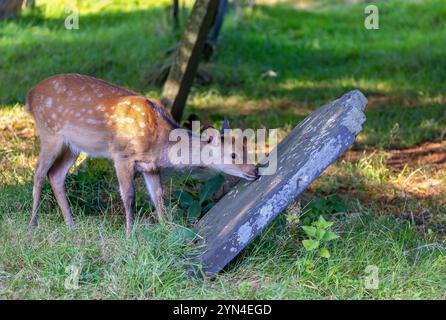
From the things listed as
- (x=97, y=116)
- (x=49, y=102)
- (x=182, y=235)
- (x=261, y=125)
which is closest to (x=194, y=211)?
(x=182, y=235)

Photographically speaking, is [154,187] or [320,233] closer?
[320,233]

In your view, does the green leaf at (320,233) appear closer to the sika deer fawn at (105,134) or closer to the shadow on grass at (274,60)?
the sika deer fawn at (105,134)

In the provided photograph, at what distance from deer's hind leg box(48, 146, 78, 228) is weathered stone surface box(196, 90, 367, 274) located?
130 cm

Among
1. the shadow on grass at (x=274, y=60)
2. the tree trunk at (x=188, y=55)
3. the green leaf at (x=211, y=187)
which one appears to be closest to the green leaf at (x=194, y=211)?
the green leaf at (x=211, y=187)

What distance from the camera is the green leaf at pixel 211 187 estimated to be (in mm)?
6613

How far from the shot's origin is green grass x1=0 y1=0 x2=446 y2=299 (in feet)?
17.3

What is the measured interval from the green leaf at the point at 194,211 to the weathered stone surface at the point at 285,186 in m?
0.54

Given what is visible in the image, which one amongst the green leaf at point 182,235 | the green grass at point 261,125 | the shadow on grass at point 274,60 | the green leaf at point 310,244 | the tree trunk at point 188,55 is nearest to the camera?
the green grass at point 261,125

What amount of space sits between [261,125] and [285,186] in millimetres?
4205

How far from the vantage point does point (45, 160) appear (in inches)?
262

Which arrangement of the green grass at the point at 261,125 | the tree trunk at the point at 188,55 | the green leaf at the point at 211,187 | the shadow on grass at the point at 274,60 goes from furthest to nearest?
the shadow on grass at the point at 274,60
the tree trunk at the point at 188,55
the green leaf at the point at 211,187
the green grass at the point at 261,125

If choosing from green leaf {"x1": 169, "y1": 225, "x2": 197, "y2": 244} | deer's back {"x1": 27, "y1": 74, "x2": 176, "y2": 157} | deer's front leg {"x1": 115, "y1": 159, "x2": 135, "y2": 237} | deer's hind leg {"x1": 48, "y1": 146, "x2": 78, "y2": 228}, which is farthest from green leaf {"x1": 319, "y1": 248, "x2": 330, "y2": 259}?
deer's hind leg {"x1": 48, "y1": 146, "x2": 78, "y2": 228}

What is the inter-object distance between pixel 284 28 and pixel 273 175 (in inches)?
368

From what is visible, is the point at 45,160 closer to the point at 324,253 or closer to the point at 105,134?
the point at 105,134
